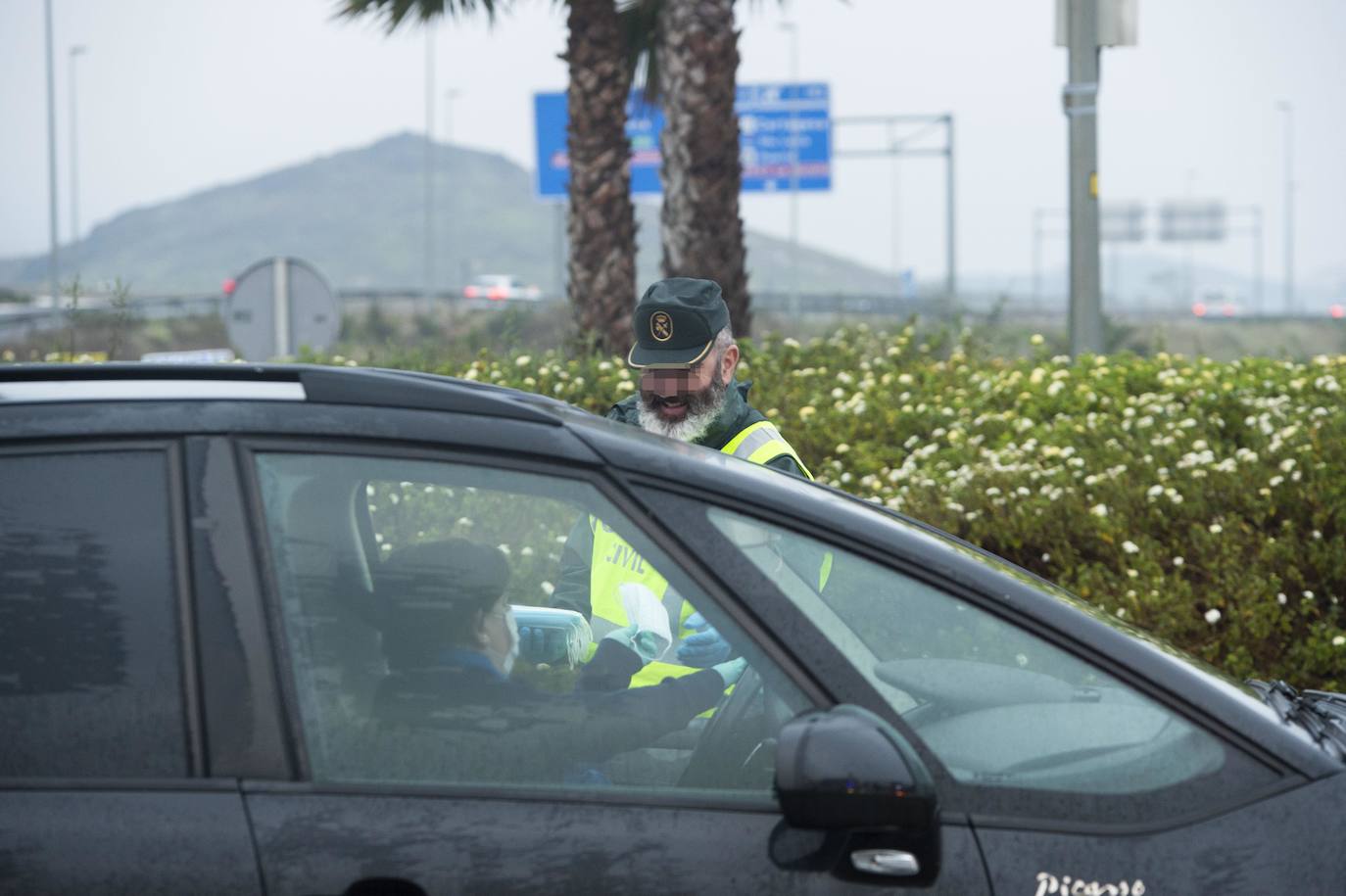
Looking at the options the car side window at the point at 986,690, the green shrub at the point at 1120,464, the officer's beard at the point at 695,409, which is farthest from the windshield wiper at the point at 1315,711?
the green shrub at the point at 1120,464

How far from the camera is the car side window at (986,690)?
2.12 m

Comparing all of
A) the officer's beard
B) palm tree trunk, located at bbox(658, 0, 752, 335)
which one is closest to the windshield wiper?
the officer's beard

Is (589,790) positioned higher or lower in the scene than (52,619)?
lower

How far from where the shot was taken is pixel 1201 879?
2.03 metres

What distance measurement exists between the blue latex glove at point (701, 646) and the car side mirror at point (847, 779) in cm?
23

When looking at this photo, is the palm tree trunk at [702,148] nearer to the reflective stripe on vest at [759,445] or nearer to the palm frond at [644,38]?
the palm frond at [644,38]

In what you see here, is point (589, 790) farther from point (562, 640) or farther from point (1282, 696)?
point (1282, 696)

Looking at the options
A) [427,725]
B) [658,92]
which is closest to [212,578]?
[427,725]

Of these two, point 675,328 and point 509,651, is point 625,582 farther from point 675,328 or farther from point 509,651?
point 675,328

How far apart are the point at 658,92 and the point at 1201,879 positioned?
13.8 meters

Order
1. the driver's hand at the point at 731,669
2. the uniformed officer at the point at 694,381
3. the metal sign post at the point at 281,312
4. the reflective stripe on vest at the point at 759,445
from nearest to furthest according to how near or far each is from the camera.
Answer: the driver's hand at the point at 731,669 → the reflective stripe on vest at the point at 759,445 → the uniformed officer at the point at 694,381 → the metal sign post at the point at 281,312

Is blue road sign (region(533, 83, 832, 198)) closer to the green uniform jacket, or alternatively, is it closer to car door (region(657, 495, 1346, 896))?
the green uniform jacket

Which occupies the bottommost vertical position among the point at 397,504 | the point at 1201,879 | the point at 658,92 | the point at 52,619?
the point at 1201,879

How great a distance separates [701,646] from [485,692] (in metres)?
0.32
